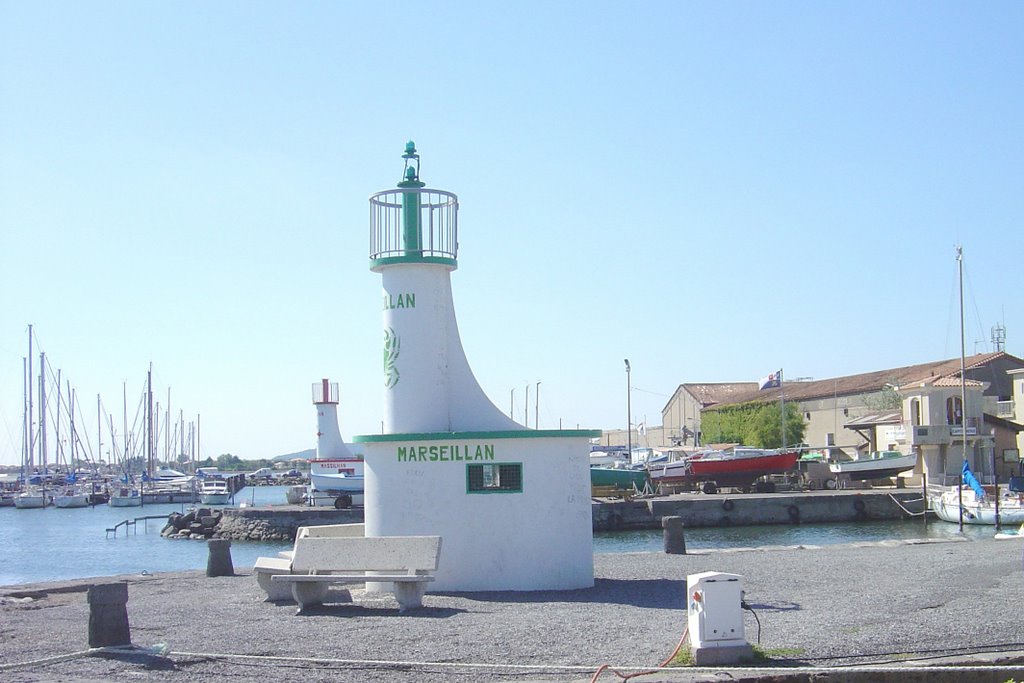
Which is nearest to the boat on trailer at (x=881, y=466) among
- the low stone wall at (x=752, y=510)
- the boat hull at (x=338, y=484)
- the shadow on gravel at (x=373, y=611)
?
the low stone wall at (x=752, y=510)

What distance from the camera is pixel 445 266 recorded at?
57.9 feet

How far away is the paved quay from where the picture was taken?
31.4 feet

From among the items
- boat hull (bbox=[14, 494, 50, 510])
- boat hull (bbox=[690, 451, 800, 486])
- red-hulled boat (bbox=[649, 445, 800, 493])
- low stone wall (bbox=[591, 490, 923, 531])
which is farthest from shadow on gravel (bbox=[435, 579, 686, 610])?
boat hull (bbox=[14, 494, 50, 510])

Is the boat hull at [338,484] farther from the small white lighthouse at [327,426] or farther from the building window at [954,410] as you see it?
the building window at [954,410]

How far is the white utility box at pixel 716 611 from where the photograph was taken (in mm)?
9688

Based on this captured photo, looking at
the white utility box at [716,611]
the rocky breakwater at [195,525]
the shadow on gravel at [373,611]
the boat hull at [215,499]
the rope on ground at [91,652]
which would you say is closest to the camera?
the white utility box at [716,611]

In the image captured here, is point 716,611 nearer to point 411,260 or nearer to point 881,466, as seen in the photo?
point 411,260

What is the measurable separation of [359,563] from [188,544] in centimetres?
3803

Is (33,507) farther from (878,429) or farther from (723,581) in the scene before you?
(723,581)

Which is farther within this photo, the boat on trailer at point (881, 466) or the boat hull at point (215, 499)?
the boat hull at point (215, 499)

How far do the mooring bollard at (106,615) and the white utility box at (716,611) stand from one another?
5783 mm

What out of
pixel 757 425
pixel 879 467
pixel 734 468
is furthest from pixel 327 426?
pixel 757 425

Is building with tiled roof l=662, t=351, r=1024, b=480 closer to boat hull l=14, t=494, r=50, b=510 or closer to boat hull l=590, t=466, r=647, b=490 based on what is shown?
boat hull l=590, t=466, r=647, b=490

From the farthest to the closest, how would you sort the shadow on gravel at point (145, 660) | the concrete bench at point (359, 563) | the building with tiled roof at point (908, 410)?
the building with tiled roof at point (908, 410)
the concrete bench at point (359, 563)
the shadow on gravel at point (145, 660)
